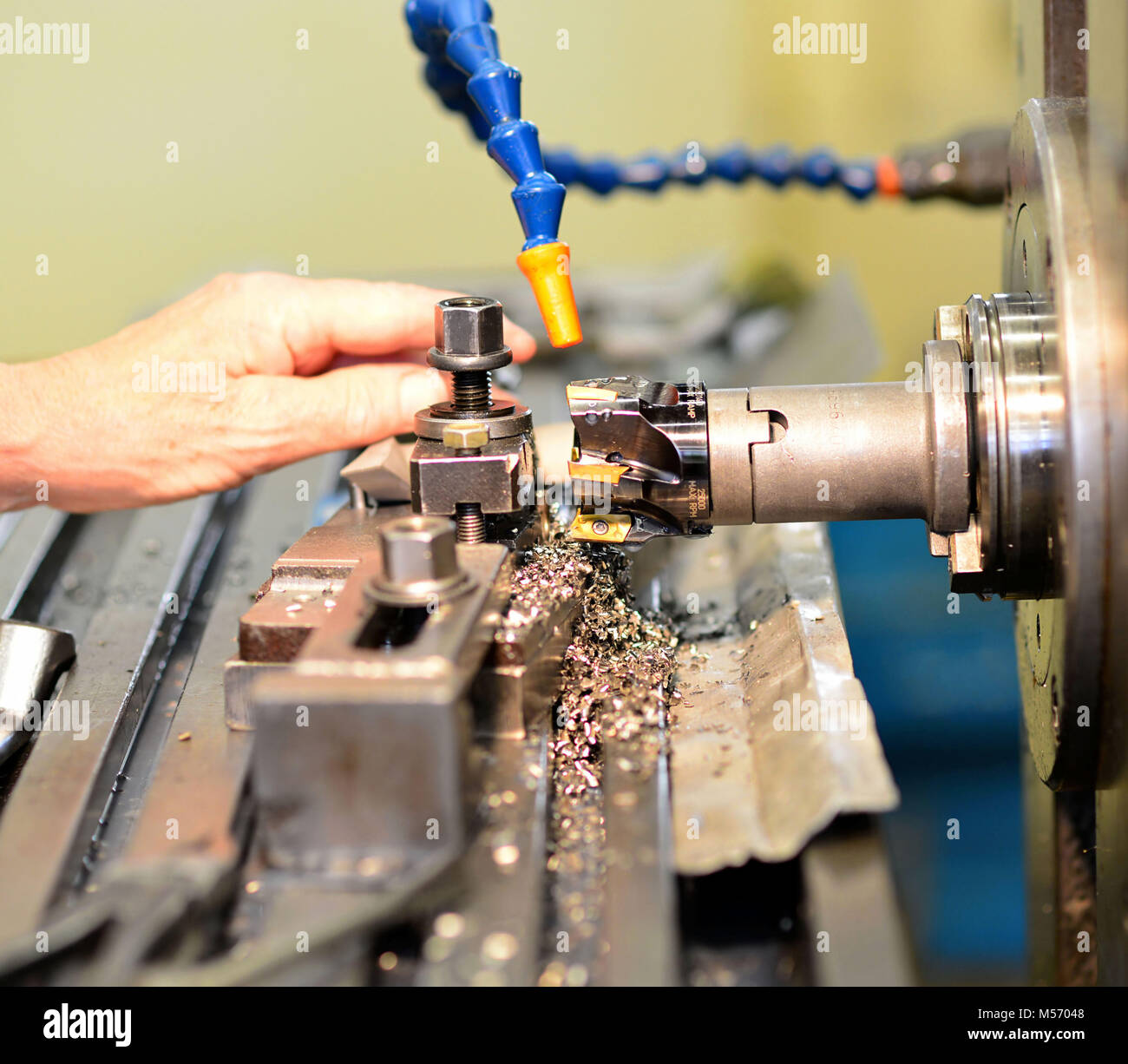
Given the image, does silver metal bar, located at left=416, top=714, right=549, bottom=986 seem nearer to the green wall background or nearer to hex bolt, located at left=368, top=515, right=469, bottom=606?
hex bolt, located at left=368, top=515, right=469, bottom=606

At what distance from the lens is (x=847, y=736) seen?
24.6 inches

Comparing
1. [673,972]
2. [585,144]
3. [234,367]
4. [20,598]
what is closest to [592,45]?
[585,144]

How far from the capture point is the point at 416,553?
61 centimetres

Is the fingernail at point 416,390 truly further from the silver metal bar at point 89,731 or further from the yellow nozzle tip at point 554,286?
the silver metal bar at point 89,731

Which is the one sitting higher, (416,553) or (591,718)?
(416,553)

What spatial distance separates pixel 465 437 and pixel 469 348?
7cm

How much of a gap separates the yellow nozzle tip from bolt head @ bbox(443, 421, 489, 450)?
12cm

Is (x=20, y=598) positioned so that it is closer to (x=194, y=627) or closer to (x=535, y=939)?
(x=194, y=627)

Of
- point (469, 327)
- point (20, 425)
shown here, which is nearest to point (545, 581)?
point (469, 327)

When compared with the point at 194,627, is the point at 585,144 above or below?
above

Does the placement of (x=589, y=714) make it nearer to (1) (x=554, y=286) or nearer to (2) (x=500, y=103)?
(1) (x=554, y=286)

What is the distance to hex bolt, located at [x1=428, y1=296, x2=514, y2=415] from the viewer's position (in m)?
0.76

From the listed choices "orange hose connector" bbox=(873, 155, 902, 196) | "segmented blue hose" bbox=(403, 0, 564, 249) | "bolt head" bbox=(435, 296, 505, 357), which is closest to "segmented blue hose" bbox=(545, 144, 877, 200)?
"orange hose connector" bbox=(873, 155, 902, 196)
